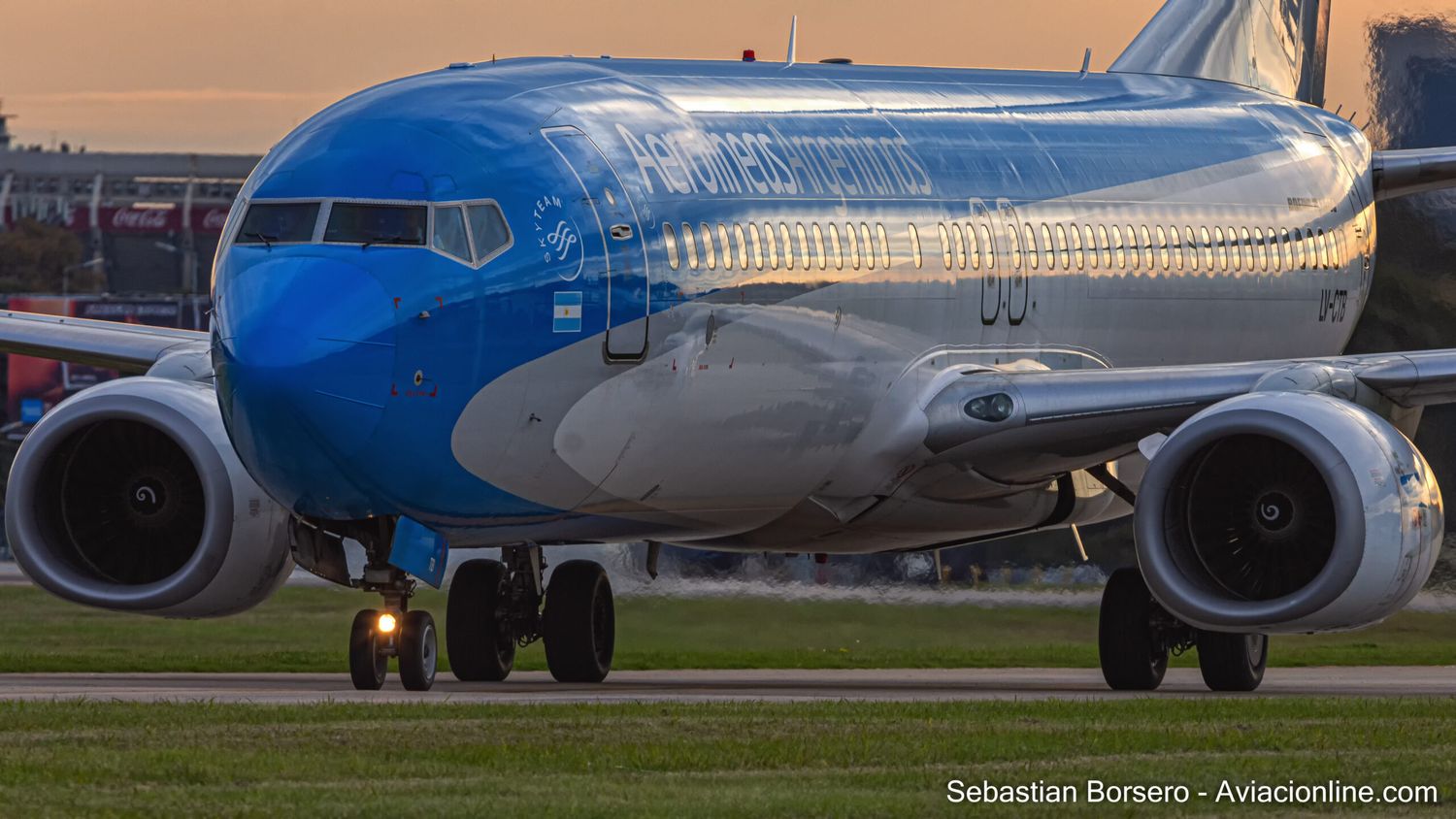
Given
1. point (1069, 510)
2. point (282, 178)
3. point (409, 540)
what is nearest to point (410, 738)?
point (409, 540)

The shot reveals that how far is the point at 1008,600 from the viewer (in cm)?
3069

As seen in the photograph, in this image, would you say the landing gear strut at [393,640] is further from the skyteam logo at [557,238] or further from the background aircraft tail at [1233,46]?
the background aircraft tail at [1233,46]

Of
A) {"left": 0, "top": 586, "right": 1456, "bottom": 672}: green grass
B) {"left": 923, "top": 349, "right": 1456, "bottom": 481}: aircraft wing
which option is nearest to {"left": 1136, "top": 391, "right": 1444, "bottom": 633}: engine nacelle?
{"left": 923, "top": 349, "right": 1456, "bottom": 481}: aircraft wing

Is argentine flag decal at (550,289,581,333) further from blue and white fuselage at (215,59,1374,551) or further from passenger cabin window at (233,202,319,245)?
passenger cabin window at (233,202,319,245)

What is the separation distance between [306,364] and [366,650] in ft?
9.60

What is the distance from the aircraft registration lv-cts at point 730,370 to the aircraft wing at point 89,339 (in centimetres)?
5

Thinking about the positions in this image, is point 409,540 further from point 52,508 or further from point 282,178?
point 52,508

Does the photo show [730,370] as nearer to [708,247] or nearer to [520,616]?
[708,247]

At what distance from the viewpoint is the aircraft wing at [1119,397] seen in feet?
70.9

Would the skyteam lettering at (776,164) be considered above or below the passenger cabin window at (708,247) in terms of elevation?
above

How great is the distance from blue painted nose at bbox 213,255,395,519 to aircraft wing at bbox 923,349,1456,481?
5421mm

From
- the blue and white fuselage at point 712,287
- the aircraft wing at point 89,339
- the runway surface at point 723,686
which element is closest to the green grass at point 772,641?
the runway surface at point 723,686

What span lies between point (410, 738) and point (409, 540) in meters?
3.66

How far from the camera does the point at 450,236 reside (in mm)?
18656
